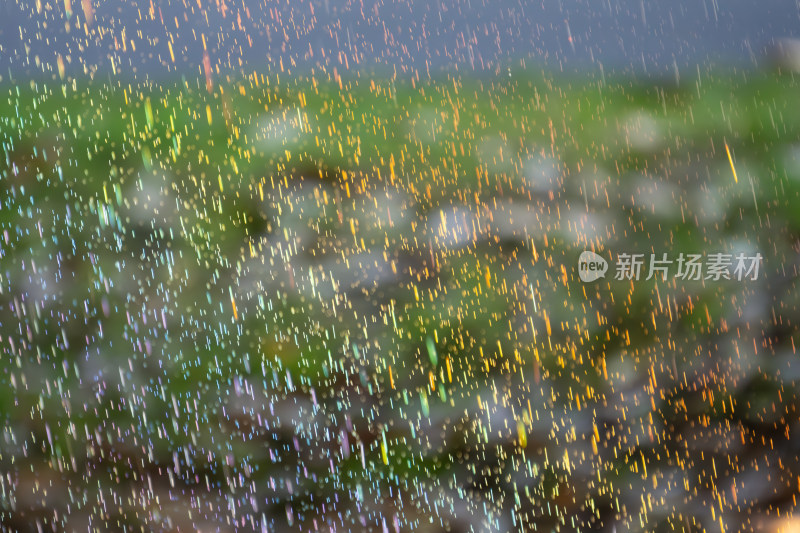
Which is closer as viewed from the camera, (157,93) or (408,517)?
(157,93)

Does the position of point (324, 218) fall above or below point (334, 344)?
above

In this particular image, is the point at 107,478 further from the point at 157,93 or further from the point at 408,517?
the point at 157,93

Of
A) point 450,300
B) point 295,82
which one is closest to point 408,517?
point 450,300

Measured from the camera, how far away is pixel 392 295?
5.69 feet

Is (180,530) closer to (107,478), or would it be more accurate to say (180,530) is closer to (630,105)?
(107,478)

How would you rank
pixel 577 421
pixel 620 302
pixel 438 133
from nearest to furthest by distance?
pixel 438 133
pixel 620 302
pixel 577 421

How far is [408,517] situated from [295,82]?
1.14m

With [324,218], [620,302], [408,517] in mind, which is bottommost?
[408,517]

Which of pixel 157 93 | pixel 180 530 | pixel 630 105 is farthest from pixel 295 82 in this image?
pixel 180 530

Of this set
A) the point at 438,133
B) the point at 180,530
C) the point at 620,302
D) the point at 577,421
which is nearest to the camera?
the point at 438,133

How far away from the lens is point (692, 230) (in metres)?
1.72

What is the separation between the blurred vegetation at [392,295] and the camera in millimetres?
1660

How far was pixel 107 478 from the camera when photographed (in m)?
2.00

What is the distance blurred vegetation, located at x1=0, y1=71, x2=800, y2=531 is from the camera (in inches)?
65.4
